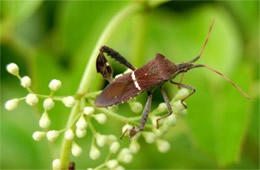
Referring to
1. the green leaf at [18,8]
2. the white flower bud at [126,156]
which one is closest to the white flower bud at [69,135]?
the white flower bud at [126,156]

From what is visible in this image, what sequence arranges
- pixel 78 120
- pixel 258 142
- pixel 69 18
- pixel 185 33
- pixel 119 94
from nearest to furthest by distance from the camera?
pixel 78 120
pixel 119 94
pixel 258 142
pixel 69 18
pixel 185 33

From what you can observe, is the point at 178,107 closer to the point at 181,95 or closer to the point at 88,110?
the point at 181,95

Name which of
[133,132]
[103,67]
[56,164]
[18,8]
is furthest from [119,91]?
[18,8]

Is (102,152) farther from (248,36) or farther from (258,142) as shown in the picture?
(248,36)

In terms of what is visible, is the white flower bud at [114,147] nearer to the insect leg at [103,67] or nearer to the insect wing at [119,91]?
the insect wing at [119,91]

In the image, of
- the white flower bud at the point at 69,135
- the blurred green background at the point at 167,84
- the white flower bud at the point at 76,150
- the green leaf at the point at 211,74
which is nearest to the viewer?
the white flower bud at the point at 69,135

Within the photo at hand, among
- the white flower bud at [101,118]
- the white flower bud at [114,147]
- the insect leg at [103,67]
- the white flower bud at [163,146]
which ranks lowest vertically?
the white flower bud at [163,146]

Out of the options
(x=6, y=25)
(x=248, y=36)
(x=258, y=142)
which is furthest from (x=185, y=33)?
(x=6, y=25)

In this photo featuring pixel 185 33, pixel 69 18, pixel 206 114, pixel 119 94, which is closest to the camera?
pixel 119 94

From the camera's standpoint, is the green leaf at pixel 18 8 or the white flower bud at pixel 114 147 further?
the green leaf at pixel 18 8
